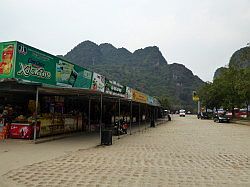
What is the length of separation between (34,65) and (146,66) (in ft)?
443

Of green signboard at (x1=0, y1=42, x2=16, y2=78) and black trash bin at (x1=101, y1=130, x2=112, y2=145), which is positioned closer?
green signboard at (x1=0, y1=42, x2=16, y2=78)

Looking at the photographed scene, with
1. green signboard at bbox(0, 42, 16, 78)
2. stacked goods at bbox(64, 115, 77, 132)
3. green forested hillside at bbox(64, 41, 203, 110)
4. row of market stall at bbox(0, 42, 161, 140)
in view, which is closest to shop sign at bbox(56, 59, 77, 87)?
row of market stall at bbox(0, 42, 161, 140)

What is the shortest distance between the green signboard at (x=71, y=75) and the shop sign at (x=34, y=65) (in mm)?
475

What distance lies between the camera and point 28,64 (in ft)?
47.3

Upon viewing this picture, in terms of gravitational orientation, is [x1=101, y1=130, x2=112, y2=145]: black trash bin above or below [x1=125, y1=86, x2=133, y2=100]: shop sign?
below

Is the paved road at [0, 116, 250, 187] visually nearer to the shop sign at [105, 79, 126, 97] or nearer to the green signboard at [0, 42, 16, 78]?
the green signboard at [0, 42, 16, 78]

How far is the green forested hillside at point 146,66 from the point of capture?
130m

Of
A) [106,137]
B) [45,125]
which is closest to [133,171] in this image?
[106,137]

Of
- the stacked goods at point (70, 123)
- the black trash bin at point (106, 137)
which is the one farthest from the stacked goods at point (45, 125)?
the black trash bin at point (106, 137)

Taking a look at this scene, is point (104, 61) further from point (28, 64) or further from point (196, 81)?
point (28, 64)

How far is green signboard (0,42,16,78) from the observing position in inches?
536

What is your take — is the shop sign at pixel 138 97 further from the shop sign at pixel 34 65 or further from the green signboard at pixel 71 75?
the shop sign at pixel 34 65

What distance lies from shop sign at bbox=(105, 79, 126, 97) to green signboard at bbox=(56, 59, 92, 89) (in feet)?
4.70

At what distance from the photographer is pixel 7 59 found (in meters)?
13.9
